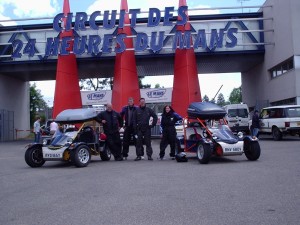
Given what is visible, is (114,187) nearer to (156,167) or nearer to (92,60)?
(156,167)

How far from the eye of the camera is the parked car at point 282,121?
19.8 m

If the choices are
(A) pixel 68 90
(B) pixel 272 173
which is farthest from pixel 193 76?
(B) pixel 272 173

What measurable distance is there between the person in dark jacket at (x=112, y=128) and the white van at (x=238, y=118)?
15889 mm

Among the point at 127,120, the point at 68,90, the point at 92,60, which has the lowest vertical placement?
the point at 127,120

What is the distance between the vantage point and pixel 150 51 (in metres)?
27.4

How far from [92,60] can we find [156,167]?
19263mm

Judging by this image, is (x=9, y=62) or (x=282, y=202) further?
(x=9, y=62)

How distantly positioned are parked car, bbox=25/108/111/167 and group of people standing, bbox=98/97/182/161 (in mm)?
371

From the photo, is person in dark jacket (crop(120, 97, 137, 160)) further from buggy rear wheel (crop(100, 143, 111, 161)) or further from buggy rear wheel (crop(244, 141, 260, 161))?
buggy rear wheel (crop(244, 141, 260, 161))

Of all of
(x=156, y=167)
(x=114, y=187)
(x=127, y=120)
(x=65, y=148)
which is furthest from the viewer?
(x=127, y=120)

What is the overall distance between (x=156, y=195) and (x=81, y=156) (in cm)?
492

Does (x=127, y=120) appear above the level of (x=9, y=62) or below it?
below

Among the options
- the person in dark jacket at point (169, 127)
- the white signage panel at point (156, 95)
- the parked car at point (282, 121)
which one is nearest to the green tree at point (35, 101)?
the white signage panel at point (156, 95)

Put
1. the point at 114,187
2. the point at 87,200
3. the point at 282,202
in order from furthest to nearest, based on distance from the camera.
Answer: the point at 114,187 < the point at 87,200 < the point at 282,202
